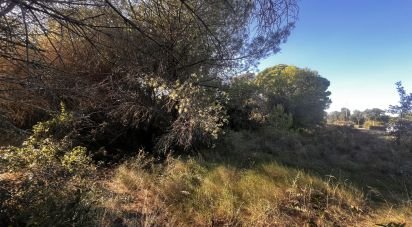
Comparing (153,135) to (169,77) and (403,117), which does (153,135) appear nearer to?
(169,77)

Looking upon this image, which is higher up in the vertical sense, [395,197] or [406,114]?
[406,114]

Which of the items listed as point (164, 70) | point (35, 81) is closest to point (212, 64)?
point (164, 70)

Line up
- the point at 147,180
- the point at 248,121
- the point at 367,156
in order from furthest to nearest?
the point at 248,121 → the point at 367,156 → the point at 147,180

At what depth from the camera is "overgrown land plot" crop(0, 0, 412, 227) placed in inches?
122

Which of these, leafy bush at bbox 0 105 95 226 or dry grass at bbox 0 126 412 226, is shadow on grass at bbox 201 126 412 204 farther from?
leafy bush at bbox 0 105 95 226

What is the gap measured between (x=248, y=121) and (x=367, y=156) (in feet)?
13.7

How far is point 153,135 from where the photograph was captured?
762 centimetres

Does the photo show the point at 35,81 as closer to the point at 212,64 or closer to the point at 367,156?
the point at 212,64

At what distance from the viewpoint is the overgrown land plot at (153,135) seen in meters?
3.11

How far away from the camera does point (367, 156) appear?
10562mm

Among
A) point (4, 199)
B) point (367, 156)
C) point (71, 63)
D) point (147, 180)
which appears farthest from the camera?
point (367, 156)

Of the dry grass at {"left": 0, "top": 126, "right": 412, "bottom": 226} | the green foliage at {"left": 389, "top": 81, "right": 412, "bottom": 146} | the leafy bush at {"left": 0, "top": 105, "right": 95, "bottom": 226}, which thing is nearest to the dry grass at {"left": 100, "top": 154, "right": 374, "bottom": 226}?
the dry grass at {"left": 0, "top": 126, "right": 412, "bottom": 226}

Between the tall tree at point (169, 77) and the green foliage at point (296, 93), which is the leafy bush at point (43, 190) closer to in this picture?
the tall tree at point (169, 77)

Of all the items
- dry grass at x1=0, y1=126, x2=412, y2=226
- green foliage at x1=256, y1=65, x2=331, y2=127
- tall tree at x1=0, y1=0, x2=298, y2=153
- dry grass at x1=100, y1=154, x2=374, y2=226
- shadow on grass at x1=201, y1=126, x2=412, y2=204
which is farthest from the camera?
green foliage at x1=256, y1=65, x2=331, y2=127
